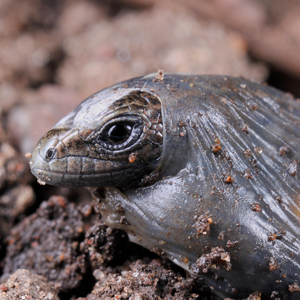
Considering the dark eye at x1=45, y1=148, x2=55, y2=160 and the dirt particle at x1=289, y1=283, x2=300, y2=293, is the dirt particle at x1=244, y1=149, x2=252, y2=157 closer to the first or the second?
the dirt particle at x1=289, y1=283, x2=300, y2=293

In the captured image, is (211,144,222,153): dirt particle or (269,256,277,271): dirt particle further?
(211,144,222,153): dirt particle

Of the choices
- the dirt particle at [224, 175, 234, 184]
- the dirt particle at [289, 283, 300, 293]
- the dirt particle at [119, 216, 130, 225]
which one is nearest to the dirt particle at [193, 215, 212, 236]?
the dirt particle at [224, 175, 234, 184]

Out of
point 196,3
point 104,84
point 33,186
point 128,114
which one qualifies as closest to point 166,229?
point 128,114

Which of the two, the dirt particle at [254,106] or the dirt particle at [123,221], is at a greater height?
the dirt particle at [254,106]

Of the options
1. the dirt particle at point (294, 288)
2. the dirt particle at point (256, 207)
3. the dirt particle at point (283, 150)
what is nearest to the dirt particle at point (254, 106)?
the dirt particle at point (283, 150)

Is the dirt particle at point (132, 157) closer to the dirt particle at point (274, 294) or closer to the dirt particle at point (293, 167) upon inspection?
the dirt particle at point (293, 167)

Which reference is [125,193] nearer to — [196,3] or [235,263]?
[235,263]
